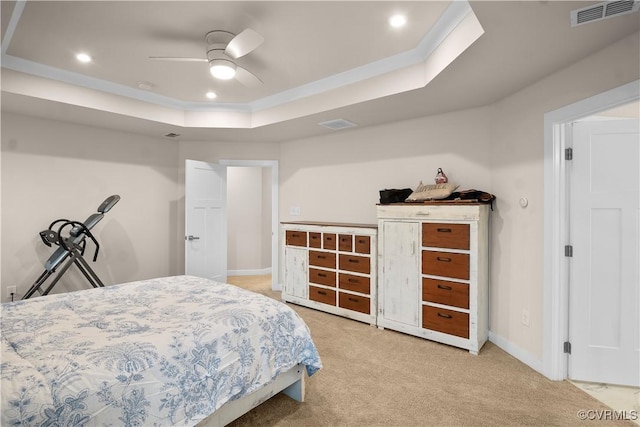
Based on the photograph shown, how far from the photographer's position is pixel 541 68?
93.0 inches

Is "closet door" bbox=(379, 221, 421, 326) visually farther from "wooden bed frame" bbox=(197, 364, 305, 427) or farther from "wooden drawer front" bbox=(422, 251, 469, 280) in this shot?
"wooden bed frame" bbox=(197, 364, 305, 427)

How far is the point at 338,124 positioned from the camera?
403 cm

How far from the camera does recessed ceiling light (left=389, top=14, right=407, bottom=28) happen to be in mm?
2242

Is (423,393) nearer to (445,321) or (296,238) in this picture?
(445,321)

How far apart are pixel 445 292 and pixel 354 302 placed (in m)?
1.08

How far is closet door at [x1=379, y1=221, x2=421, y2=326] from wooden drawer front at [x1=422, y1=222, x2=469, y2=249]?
0.10 metres

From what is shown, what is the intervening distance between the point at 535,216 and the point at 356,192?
2.13m

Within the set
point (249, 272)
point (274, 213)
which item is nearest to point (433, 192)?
point (274, 213)

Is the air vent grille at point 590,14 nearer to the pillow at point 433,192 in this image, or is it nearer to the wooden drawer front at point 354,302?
the pillow at point 433,192

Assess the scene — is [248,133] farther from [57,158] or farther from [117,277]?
[117,277]

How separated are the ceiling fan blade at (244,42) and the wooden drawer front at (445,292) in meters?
2.50

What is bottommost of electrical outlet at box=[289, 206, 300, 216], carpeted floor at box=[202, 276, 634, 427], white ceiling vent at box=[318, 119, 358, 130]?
carpeted floor at box=[202, 276, 634, 427]

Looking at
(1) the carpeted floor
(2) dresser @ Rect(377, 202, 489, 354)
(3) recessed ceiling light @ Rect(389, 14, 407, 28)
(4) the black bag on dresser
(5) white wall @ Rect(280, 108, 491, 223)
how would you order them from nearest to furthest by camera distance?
(1) the carpeted floor, (3) recessed ceiling light @ Rect(389, 14, 407, 28), (2) dresser @ Rect(377, 202, 489, 354), (5) white wall @ Rect(280, 108, 491, 223), (4) the black bag on dresser

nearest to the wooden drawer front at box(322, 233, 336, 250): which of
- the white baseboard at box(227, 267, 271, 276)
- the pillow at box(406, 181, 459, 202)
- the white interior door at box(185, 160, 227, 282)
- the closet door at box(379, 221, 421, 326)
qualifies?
the closet door at box(379, 221, 421, 326)
